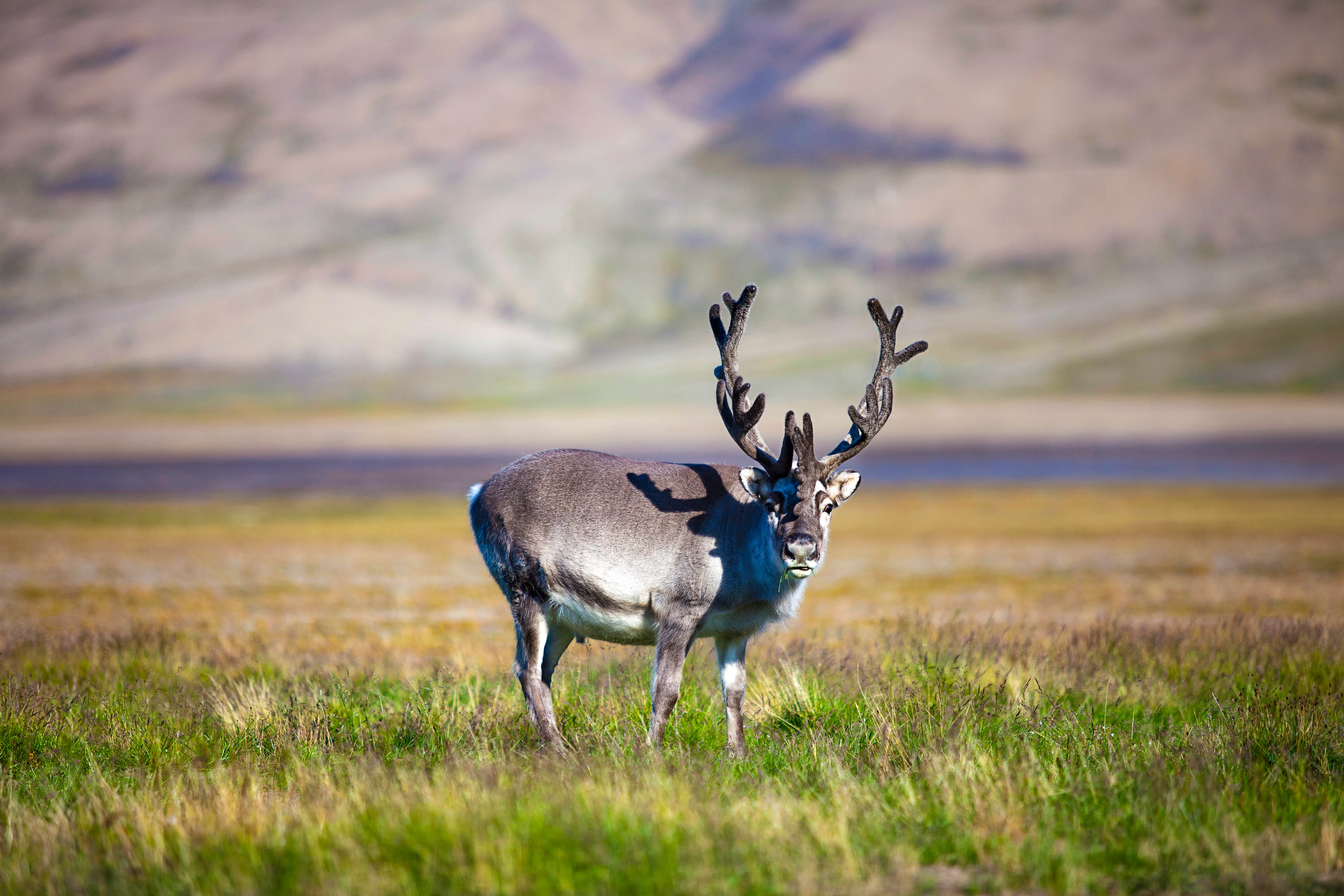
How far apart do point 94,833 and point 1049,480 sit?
55516 millimetres

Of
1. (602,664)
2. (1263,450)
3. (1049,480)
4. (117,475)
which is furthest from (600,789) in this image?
(1263,450)

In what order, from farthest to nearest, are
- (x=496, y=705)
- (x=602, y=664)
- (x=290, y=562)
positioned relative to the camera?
(x=290, y=562) → (x=602, y=664) → (x=496, y=705)

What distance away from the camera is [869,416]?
10.7 meters

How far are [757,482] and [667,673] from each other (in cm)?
167

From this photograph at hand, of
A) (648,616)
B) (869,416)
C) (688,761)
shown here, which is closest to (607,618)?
(648,616)

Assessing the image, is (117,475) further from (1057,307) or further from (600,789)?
(1057,307)

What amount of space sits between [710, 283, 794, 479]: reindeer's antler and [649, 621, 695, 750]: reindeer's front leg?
4.81 feet

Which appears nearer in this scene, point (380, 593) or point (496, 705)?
point (496, 705)

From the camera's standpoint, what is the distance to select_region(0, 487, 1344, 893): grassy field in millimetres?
7043

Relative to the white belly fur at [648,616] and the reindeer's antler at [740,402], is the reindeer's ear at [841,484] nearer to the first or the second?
the reindeer's antler at [740,402]

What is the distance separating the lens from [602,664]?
13250mm

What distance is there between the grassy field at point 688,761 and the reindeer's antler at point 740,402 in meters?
2.07

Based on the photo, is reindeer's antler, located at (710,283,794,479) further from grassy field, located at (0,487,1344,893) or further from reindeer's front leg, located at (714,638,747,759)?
grassy field, located at (0,487,1344,893)

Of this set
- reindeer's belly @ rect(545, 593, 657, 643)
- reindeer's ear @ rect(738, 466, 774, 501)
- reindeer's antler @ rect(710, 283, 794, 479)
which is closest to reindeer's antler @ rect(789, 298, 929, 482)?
reindeer's antler @ rect(710, 283, 794, 479)
